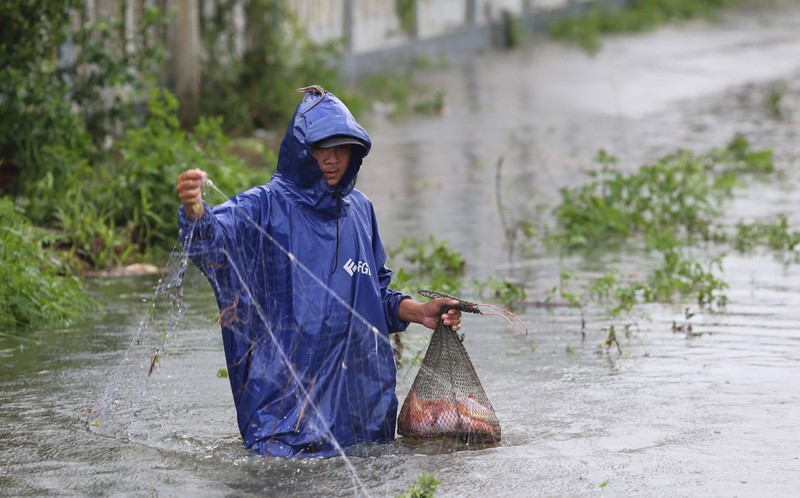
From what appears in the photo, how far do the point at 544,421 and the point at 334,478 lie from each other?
1.25m

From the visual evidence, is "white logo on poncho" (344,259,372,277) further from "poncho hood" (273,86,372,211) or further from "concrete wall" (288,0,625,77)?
"concrete wall" (288,0,625,77)

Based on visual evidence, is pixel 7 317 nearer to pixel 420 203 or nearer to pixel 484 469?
pixel 484 469

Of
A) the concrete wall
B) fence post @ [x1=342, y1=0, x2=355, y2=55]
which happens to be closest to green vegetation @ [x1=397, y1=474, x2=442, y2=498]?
the concrete wall

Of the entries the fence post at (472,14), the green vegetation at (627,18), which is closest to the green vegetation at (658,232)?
the fence post at (472,14)

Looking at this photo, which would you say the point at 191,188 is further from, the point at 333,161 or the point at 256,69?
the point at 256,69

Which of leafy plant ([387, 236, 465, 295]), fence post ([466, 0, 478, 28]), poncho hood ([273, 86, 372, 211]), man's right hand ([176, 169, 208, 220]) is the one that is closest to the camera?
man's right hand ([176, 169, 208, 220])

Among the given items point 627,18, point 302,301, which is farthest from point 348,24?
point 302,301

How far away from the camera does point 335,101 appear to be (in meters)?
Answer: 5.39

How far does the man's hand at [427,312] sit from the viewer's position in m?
5.47

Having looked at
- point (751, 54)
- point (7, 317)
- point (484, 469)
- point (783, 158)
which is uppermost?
point (751, 54)

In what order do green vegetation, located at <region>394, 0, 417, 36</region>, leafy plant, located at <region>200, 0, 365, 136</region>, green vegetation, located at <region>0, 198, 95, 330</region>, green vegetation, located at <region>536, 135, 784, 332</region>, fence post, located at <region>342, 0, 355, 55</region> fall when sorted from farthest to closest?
green vegetation, located at <region>394, 0, 417, 36</region>
fence post, located at <region>342, 0, 355, 55</region>
leafy plant, located at <region>200, 0, 365, 136</region>
green vegetation, located at <region>536, 135, 784, 332</region>
green vegetation, located at <region>0, 198, 95, 330</region>

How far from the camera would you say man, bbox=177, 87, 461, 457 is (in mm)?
5270

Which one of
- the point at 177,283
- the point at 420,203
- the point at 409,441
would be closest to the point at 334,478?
the point at 409,441

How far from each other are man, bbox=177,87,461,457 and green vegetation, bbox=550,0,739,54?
1881cm
